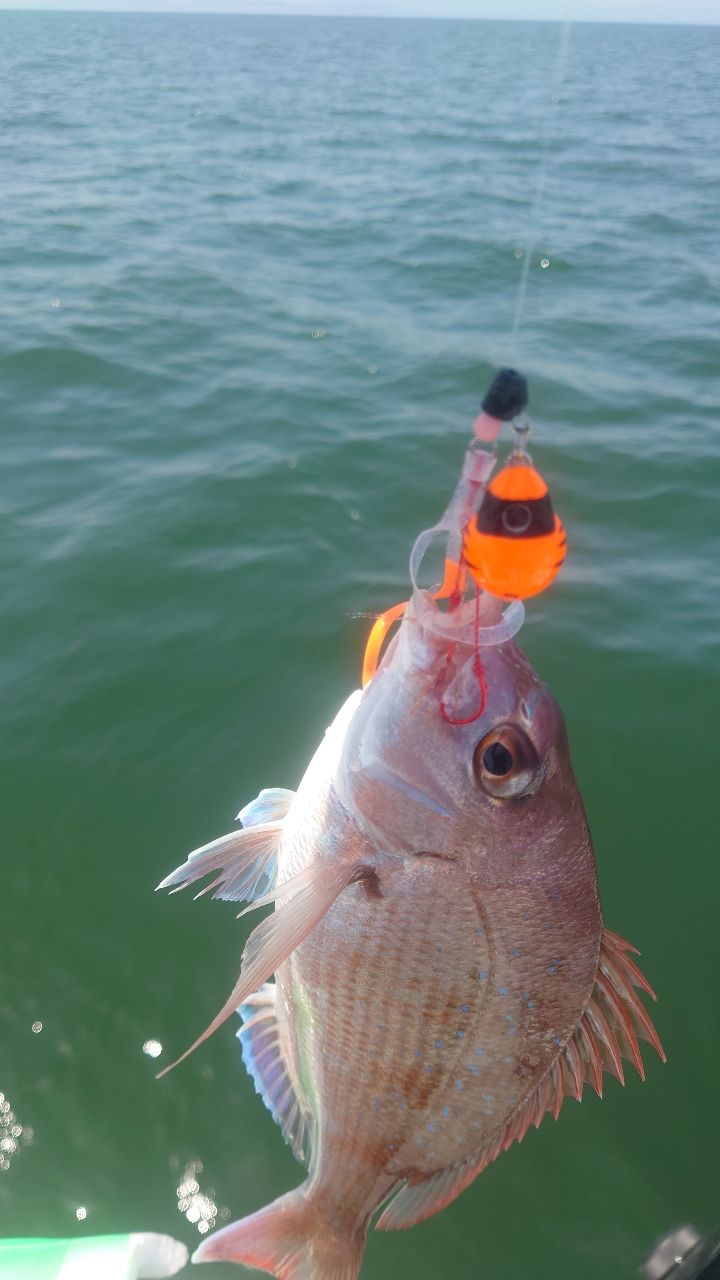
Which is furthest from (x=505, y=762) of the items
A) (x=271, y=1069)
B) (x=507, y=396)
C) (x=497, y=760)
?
(x=271, y=1069)

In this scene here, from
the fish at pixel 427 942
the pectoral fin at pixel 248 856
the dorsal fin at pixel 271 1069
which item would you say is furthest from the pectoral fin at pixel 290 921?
the dorsal fin at pixel 271 1069

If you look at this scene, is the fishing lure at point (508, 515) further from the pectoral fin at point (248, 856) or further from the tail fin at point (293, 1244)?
the tail fin at point (293, 1244)

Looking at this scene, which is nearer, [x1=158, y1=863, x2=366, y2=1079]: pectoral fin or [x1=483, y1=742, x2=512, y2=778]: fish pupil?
[x1=158, y1=863, x2=366, y2=1079]: pectoral fin

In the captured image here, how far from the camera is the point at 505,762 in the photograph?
1730mm

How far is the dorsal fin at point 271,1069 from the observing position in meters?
2.17

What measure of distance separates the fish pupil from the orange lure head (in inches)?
14.9

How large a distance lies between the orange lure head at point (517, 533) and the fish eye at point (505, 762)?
0.36 metres

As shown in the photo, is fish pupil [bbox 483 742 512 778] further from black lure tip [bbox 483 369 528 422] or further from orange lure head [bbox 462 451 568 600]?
black lure tip [bbox 483 369 528 422]

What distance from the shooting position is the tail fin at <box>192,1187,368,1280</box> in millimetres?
2018

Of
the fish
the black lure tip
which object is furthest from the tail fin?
the black lure tip

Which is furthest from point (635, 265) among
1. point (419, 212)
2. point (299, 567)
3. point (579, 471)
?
point (299, 567)

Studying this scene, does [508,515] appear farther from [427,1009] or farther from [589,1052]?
[589,1052]

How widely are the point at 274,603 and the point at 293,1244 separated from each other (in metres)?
3.83

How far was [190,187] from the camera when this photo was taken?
614 inches
